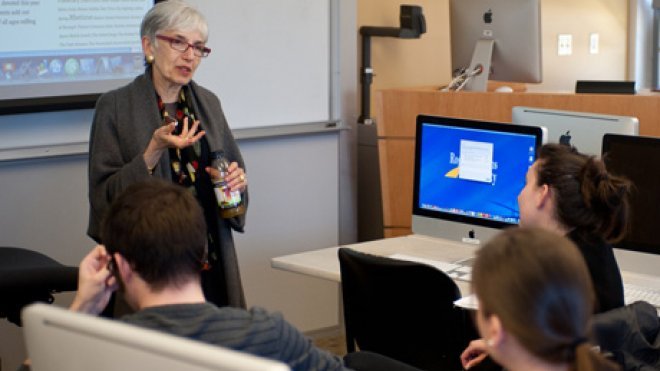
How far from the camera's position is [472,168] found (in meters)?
3.54

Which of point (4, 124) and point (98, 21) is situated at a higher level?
point (98, 21)

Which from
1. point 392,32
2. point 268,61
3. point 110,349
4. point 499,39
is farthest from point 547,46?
point 110,349

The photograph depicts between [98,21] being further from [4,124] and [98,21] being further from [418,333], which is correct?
[418,333]

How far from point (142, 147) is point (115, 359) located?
176cm

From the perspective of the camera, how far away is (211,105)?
3.27 metres

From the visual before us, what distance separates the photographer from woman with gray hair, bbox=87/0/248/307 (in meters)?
3.08

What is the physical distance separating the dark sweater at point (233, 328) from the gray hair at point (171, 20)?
A: 1.46 metres

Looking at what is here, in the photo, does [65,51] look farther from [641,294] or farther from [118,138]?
[641,294]

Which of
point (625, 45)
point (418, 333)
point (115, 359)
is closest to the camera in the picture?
point (115, 359)

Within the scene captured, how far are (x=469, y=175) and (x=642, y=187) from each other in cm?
58

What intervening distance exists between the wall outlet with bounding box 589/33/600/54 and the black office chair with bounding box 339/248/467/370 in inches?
191

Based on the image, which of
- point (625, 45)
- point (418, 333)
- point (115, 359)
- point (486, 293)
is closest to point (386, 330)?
point (418, 333)

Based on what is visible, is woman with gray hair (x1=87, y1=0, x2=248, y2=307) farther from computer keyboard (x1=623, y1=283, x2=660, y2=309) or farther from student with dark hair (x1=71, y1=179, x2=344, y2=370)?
computer keyboard (x1=623, y1=283, x2=660, y2=309)

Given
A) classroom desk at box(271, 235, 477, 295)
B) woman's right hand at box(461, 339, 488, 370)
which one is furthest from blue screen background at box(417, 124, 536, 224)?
woman's right hand at box(461, 339, 488, 370)
